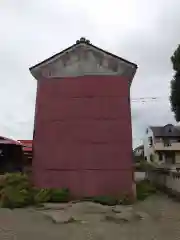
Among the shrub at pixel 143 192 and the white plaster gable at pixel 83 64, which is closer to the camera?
the white plaster gable at pixel 83 64

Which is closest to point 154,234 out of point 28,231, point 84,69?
point 28,231

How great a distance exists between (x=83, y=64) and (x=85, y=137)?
275 cm

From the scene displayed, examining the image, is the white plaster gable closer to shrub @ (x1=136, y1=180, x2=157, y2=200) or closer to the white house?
shrub @ (x1=136, y1=180, x2=157, y2=200)

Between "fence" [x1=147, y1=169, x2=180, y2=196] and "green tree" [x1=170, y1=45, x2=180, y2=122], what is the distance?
22.7ft

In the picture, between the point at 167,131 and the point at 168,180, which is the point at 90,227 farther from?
the point at 167,131

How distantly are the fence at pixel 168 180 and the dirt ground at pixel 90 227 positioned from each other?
327cm

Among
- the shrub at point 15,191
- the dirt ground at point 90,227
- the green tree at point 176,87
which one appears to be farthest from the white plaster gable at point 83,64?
the green tree at point 176,87

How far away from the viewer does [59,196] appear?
11.9 metres

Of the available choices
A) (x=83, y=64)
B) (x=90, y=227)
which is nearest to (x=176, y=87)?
(x=83, y=64)

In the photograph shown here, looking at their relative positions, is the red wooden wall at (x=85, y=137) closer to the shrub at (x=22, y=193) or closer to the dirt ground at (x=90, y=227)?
the shrub at (x=22, y=193)

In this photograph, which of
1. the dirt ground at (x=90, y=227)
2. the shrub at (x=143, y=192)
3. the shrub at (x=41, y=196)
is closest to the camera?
the dirt ground at (x=90, y=227)

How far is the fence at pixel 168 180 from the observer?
13.5 m

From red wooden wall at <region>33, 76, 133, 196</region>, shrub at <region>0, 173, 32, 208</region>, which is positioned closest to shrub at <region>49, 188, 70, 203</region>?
red wooden wall at <region>33, 76, 133, 196</region>

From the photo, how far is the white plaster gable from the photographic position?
43.2ft
